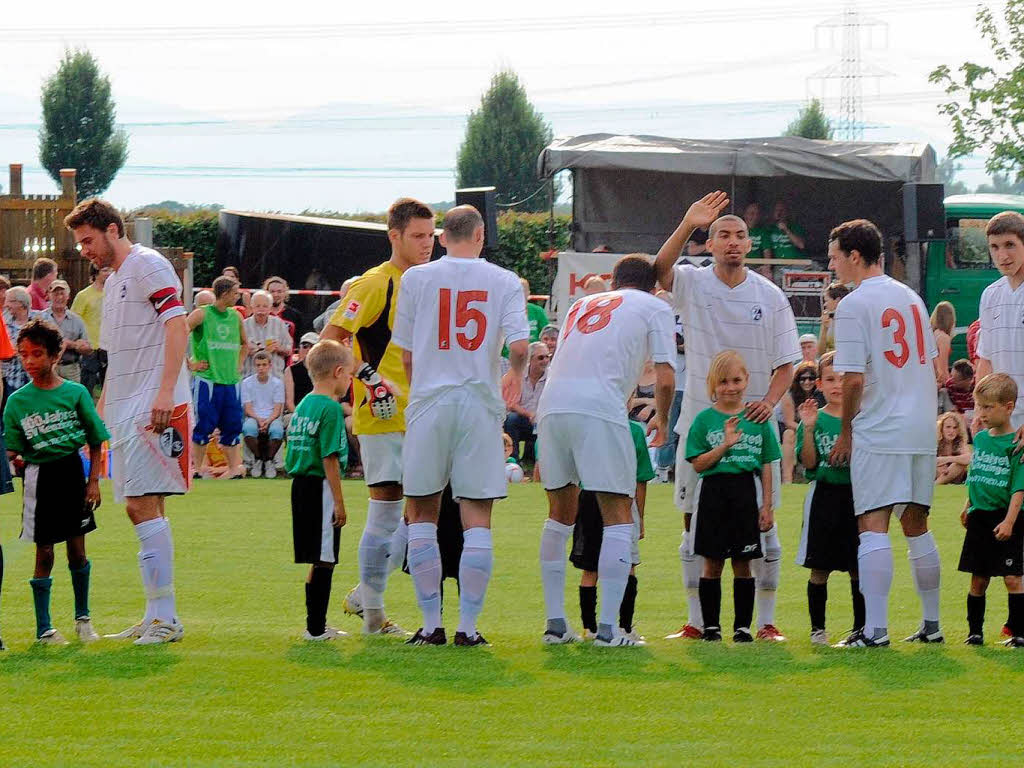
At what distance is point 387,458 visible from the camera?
790cm

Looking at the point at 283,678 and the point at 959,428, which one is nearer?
the point at 283,678

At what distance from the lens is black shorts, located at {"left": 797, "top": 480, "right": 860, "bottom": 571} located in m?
7.98

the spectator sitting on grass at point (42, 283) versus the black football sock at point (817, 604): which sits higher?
the spectator sitting on grass at point (42, 283)

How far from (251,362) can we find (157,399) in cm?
1062

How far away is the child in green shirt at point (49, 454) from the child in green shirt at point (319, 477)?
93cm

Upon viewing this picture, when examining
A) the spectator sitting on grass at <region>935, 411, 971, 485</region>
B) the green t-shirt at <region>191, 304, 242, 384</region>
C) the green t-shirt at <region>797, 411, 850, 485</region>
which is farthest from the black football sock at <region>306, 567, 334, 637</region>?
the spectator sitting on grass at <region>935, 411, 971, 485</region>

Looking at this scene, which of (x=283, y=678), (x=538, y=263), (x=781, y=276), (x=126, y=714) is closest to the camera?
(x=126, y=714)

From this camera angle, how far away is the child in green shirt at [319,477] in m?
7.71

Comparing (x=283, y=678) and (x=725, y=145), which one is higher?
(x=725, y=145)

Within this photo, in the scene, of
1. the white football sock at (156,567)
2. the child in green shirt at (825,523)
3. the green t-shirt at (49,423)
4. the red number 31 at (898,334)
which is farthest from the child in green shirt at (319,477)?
the red number 31 at (898,334)

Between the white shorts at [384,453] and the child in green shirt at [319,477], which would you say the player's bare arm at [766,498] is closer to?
the white shorts at [384,453]

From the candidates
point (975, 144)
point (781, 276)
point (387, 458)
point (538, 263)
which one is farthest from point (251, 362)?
point (975, 144)

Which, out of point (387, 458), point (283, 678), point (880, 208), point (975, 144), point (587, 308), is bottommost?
point (283, 678)

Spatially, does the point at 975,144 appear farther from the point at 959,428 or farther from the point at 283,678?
the point at 283,678
